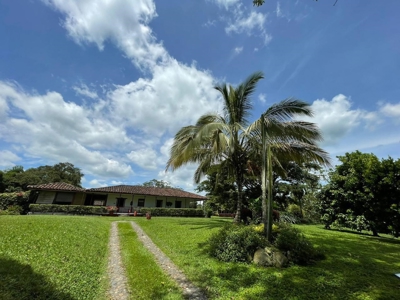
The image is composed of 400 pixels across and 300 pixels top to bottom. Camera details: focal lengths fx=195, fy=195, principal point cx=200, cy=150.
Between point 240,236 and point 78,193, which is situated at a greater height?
point 78,193

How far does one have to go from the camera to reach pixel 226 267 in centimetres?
529

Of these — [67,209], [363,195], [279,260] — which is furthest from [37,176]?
[363,195]

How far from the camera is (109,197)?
1099 inches

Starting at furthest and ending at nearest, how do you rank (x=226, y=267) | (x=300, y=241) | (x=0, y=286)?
(x=300, y=241), (x=226, y=267), (x=0, y=286)

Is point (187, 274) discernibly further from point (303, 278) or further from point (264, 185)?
point (264, 185)

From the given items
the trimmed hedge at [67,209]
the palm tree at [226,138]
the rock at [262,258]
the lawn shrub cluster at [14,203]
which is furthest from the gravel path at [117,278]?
the lawn shrub cluster at [14,203]

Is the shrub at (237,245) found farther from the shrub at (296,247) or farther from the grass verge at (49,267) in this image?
the grass verge at (49,267)

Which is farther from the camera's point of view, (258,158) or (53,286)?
(258,158)

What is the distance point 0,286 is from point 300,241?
7156mm

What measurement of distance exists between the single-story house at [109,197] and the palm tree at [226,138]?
1906cm

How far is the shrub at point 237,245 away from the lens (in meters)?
5.82

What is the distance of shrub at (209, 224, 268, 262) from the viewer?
582 cm

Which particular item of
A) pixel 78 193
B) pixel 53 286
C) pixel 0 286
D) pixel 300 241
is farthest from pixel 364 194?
pixel 78 193

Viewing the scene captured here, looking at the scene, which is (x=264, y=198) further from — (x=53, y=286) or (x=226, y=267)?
(x=53, y=286)
